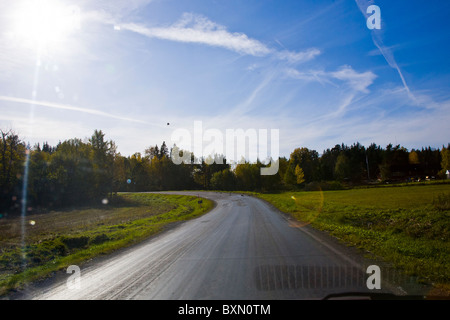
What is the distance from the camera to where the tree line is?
47.8m

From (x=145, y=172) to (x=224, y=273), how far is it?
107955 millimetres

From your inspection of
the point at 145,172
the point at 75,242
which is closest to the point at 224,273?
the point at 75,242

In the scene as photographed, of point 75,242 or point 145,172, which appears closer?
point 75,242

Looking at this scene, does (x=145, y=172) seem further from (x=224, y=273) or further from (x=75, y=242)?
(x=224, y=273)

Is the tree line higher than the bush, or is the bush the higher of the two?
the tree line

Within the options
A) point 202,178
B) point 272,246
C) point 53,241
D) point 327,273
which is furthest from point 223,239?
point 202,178

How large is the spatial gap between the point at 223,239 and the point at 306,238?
11.8ft

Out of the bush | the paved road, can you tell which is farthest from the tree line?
the paved road

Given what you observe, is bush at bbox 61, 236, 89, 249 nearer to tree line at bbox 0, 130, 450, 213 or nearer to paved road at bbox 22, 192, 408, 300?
paved road at bbox 22, 192, 408, 300

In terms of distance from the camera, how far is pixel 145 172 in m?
110

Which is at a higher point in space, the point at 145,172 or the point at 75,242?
the point at 145,172

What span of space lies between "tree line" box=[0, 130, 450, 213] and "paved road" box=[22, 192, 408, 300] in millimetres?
44292

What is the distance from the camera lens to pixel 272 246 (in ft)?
33.2

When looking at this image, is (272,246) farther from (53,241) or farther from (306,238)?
(53,241)
